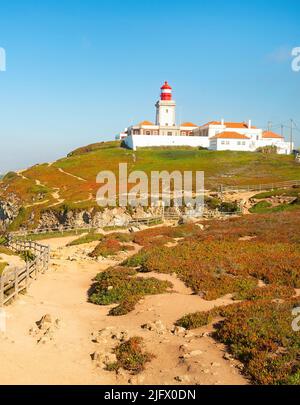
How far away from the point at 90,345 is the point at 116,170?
7668cm

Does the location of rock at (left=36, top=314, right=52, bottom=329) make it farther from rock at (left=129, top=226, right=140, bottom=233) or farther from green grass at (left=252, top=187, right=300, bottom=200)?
green grass at (left=252, top=187, right=300, bottom=200)

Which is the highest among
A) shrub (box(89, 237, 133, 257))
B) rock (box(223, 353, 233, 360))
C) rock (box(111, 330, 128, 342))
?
rock (box(223, 353, 233, 360))

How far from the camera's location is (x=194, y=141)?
117250mm

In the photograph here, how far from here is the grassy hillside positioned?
73125 mm

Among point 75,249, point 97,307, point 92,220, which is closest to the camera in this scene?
point 97,307

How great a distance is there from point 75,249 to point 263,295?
2077cm

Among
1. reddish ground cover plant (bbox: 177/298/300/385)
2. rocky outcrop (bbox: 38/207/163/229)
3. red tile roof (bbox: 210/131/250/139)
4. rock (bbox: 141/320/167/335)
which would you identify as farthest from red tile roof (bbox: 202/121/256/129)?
rock (bbox: 141/320/167/335)

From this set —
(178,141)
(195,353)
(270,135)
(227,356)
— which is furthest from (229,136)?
(227,356)

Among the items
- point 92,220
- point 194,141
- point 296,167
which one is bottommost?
point 92,220

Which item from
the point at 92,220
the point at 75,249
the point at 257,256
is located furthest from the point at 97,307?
the point at 92,220

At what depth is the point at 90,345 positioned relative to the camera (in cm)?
1392

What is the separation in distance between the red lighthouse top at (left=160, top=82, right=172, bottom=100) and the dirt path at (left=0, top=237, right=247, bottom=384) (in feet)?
A: 358
